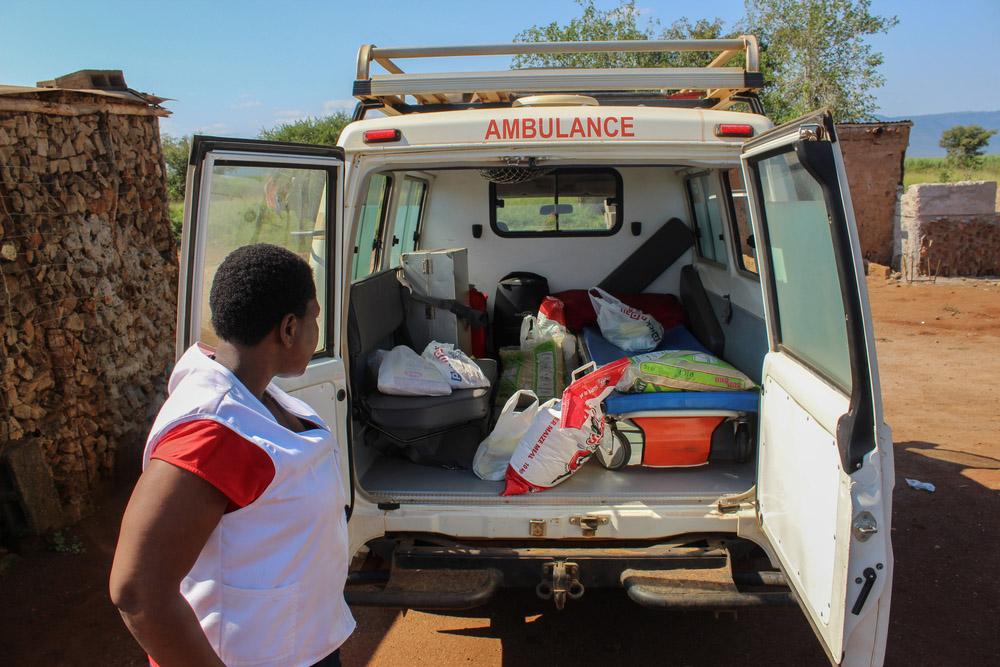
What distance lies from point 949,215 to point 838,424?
43.8ft

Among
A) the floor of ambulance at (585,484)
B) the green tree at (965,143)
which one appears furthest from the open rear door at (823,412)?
the green tree at (965,143)

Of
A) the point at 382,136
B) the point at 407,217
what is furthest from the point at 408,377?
the point at 407,217

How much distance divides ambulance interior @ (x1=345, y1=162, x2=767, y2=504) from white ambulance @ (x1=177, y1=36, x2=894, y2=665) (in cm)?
2

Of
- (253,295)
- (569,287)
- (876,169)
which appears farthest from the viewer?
(876,169)

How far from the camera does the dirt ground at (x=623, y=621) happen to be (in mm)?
3449

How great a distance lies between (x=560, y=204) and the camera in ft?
18.1

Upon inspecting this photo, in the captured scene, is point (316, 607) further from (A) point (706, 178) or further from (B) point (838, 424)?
(A) point (706, 178)

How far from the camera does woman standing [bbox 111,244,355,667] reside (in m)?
1.25

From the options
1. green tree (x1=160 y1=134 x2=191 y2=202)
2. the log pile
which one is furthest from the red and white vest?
green tree (x1=160 y1=134 x2=191 y2=202)

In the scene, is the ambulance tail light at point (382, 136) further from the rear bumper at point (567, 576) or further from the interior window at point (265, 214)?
the rear bumper at point (567, 576)

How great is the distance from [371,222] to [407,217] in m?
0.73

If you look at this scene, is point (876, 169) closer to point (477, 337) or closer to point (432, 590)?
point (477, 337)

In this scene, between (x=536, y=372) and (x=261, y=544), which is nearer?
(x=261, y=544)

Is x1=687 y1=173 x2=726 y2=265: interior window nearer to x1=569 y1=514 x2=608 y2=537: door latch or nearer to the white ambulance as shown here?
the white ambulance
